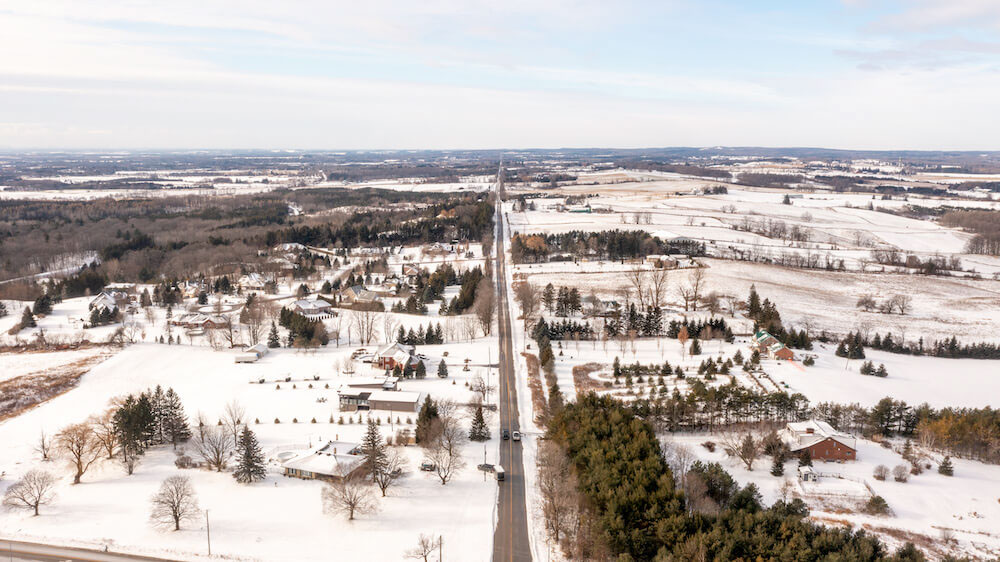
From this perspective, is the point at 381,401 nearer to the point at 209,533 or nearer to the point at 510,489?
the point at 510,489

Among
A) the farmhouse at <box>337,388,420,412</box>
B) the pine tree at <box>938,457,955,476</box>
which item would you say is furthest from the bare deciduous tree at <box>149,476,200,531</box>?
the pine tree at <box>938,457,955,476</box>

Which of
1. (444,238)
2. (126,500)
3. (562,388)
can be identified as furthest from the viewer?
(444,238)

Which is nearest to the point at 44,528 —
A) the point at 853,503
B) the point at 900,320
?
the point at 853,503

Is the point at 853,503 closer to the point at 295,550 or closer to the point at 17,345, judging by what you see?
the point at 295,550

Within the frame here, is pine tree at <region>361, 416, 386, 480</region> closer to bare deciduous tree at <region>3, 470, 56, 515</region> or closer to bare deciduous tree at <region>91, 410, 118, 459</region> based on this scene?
bare deciduous tree at <region>91, 410, 118, 459</region>

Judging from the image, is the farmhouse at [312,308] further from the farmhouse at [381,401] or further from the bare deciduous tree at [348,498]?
the bare deciduous tree at [348,498]

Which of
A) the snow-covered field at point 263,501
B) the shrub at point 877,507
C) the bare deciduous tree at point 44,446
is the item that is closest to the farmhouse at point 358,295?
the snow-covered field at point 263,501
